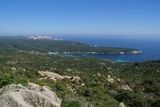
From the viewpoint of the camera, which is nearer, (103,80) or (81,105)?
(81,105)

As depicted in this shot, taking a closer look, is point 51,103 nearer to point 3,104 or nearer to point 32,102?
point 32,102

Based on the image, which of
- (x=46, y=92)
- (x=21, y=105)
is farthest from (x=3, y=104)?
(x=46, y=92)

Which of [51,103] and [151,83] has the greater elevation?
[51,103]

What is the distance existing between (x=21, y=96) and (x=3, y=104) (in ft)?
2.55

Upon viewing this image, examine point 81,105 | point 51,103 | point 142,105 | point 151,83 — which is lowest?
point 151,83

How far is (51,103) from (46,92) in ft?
4.20

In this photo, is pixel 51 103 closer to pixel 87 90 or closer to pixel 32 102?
pixel 32 102

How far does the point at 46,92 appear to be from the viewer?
A: 12.1 meters

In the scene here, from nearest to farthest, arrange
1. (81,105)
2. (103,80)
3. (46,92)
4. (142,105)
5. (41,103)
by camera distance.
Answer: (41,103) → (46,92) → (81,105) → (142,105) → (103,80)

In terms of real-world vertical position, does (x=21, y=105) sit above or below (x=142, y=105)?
above

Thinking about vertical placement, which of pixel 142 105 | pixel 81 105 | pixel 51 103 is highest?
pixel 51 103

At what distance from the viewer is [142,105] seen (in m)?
29.8

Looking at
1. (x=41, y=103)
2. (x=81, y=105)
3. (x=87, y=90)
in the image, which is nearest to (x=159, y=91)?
(x=87, y=90)

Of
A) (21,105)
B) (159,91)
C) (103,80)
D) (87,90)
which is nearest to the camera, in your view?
(21,105)
